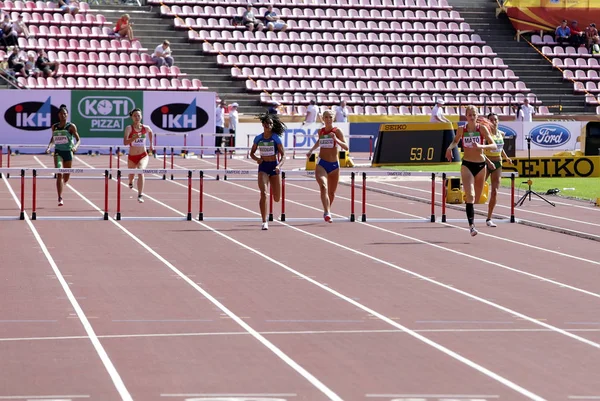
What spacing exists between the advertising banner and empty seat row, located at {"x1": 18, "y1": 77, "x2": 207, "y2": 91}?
1.88 m

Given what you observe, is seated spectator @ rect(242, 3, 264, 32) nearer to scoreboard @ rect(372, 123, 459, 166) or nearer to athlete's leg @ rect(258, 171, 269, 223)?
scoreboard @ rect(372, 123, 459, 166)

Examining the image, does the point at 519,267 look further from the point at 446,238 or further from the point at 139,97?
the point at 139,97

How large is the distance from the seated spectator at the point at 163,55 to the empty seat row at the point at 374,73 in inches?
109

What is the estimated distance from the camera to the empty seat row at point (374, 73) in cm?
4950

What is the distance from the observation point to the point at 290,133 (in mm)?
45000

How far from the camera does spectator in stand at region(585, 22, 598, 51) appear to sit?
183 ft

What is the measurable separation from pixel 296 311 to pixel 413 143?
25763mm

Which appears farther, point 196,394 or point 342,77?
point 342,77

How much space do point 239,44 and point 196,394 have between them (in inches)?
1688

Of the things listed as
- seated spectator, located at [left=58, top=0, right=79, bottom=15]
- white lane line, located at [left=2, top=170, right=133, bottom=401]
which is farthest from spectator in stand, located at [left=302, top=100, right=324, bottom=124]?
white lane line, located at [left=2, top=170, right=133, bottom=401]

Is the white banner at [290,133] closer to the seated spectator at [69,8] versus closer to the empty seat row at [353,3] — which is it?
the empty seat row at [353,3]

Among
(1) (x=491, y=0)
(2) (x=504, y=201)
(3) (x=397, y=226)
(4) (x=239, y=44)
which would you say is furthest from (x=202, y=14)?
(3) (x=397, y=226)

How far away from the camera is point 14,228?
62.2 ft

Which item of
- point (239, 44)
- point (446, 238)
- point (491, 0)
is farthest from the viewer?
point (491, 0)
